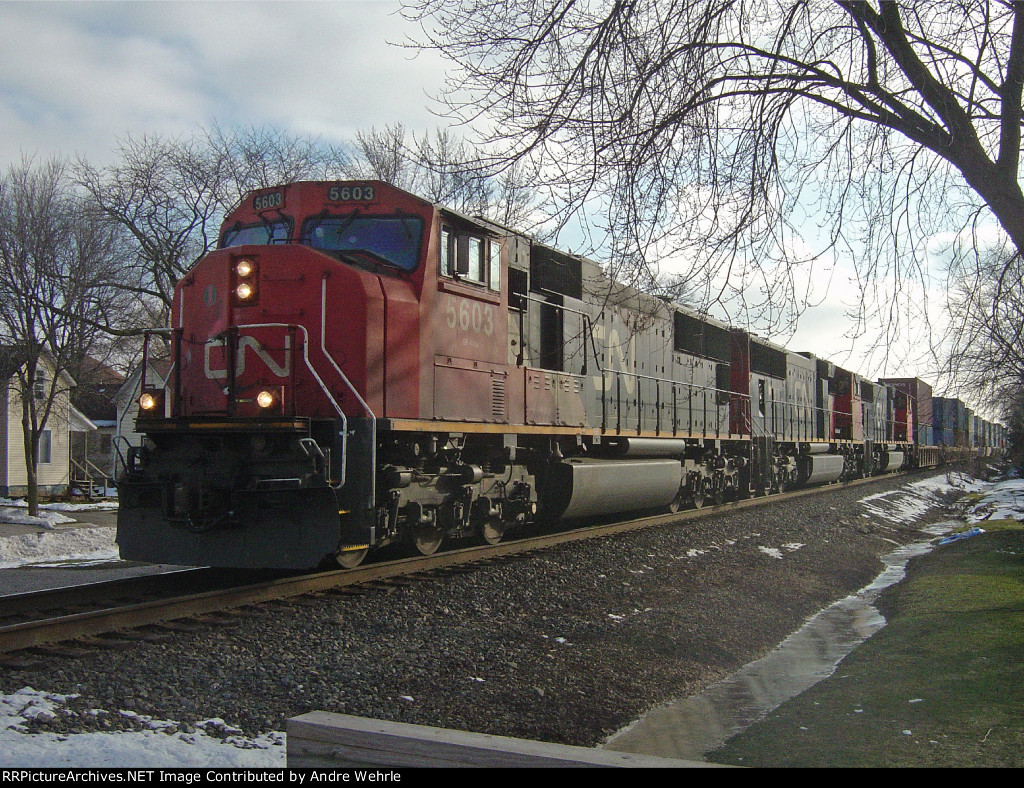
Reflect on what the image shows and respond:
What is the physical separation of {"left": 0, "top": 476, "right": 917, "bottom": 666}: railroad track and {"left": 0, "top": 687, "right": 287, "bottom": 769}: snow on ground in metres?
1.34

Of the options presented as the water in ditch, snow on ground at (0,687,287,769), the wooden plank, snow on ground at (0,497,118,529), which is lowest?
snow on ground at (0,497,118,529)

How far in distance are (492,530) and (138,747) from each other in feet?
20.9

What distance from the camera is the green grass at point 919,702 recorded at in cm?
388

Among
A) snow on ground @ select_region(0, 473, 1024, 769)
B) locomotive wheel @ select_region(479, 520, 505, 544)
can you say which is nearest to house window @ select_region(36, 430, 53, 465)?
locomotive wheel @ select_region(479, 520, 505, 544)

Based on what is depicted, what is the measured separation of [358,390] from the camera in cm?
758

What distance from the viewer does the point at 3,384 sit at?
2050cm

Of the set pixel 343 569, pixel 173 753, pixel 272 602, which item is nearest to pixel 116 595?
pixel 272 602

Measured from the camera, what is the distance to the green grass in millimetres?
3885

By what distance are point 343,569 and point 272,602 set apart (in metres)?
1.22

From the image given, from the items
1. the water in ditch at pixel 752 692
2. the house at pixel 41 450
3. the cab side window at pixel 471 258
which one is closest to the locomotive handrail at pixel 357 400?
the cab side window at pixel 471 258

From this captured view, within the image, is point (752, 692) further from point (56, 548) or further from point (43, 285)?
point (43, 285)

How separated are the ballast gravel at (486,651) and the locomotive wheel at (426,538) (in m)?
0.57

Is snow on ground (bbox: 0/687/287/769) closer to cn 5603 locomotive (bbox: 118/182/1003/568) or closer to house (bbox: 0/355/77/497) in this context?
cn 5603 locomotive (bbox: 118/182/1003/568)

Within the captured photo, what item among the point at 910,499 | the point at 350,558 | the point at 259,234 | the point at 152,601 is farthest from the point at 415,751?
the point at 910,499
